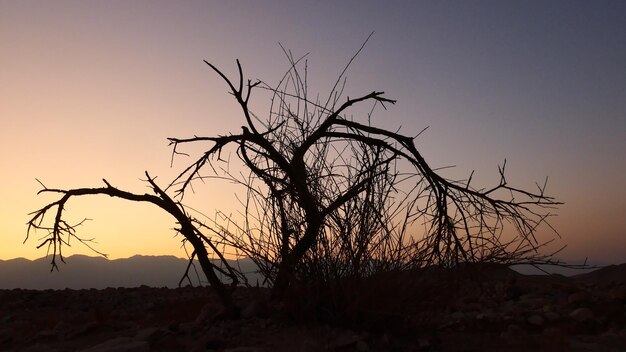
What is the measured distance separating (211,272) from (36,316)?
3.49 metres

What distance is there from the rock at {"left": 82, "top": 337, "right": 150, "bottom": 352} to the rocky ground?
0.04 feet

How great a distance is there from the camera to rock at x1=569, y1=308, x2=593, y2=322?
6.20m

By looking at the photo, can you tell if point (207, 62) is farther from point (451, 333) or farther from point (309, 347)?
point (451, 333)

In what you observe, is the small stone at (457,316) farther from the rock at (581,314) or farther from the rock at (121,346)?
the rock at (121,346)

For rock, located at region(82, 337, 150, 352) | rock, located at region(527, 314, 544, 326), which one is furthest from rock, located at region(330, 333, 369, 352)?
rock, located at region(527, 314, 544, 326)

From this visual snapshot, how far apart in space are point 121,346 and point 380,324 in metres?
2.22

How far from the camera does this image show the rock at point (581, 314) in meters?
6.20

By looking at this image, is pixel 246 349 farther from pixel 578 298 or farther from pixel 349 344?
pixel 578 298

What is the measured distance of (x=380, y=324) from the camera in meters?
4.86

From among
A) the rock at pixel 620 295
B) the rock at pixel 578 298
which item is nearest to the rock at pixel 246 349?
the rock at pixel 578 298

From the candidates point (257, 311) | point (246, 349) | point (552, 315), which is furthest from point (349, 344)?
point (552, 315)

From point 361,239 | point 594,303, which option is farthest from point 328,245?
point 594,303

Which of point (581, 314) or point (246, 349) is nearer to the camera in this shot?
point (246, 349)

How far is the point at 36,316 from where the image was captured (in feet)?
25.7
